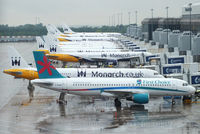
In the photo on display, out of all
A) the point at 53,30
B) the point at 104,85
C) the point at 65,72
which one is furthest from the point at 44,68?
the point at 53,30

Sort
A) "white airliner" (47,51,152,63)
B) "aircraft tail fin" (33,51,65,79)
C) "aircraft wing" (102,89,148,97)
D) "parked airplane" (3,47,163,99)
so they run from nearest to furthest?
1. "aircraft wing" (102,89,148,97)
2. "aircraft tail fin" (33,51,65,79)
3. "parked airplane" (3,47,163,99)
4. "white airliner" (47,51,152,63)

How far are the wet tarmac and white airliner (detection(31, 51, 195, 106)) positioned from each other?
1.63m

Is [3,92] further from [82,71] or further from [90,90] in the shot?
[90,90]

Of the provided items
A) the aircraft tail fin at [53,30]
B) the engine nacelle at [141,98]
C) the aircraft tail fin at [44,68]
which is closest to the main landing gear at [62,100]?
the aircraft tail fin at [44,68]

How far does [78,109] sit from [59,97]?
5.49 metres

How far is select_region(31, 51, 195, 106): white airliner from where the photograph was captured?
4253 cm

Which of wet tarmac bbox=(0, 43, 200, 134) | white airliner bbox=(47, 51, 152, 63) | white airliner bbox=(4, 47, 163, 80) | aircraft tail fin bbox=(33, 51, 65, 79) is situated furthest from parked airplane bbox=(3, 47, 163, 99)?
white airliner bbox=(47, 51, 152, 63)

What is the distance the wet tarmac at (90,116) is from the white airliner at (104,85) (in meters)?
1.63

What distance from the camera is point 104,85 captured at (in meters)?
42.9

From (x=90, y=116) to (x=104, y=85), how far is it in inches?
200

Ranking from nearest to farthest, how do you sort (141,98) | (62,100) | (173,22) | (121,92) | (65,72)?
(141,98), (121,92), (62,100), (65,72), (173,22)

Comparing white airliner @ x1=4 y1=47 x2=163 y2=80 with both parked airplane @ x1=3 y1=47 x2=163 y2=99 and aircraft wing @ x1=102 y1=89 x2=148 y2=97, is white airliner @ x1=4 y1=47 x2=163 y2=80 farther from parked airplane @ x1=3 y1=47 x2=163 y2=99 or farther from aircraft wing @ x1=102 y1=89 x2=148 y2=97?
aircraft wing @ x1=102 y1=89 x2=148 y2=97

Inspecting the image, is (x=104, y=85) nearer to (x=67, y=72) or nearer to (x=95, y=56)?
(x=67, y=72)

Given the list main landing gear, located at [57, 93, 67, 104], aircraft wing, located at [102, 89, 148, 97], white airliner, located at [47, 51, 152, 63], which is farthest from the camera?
white airliner, located at [47, 51, 152, 63]
